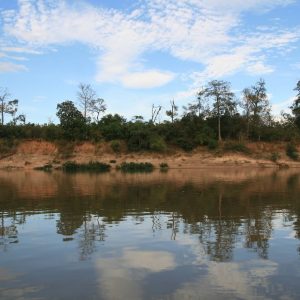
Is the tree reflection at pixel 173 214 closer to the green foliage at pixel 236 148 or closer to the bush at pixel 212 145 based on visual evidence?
the bush at pixel 212 145

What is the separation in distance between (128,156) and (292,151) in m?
→ 26.4

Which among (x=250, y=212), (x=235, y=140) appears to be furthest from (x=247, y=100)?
(x=250, y=212)

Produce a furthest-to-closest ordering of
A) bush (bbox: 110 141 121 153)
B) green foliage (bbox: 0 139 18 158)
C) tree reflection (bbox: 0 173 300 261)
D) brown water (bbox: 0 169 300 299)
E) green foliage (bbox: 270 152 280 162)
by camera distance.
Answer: bush (bbox: 110 141 121 153) < green foliage (bbox: 0 139 18 158) < green foliage (bbox: 270 152 280 162) < tree reflection (bbox: 0 173 300 261) < brown water (bbox: 0 169 300 299)

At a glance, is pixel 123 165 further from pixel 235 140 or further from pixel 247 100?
pixel 247 100

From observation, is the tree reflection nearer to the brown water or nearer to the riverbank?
the brown water

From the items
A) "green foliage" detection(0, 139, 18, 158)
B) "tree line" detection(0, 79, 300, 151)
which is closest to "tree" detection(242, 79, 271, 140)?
"tree line" detection(0, 79, 300, 151)

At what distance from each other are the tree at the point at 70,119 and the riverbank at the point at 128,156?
7.02ft

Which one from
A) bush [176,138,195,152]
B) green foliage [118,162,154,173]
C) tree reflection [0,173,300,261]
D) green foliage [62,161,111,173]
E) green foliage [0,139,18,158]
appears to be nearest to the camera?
tree reflection [0,173,300,261]

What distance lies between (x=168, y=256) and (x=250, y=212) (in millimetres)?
7701

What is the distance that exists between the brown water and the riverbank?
45221 millimetres

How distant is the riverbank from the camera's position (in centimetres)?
6419

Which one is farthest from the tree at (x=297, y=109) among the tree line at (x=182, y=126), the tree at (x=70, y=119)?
the tree at (x=70, y=119)

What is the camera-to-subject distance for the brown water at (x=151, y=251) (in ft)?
25.3

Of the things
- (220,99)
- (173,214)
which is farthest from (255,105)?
(173,214)
